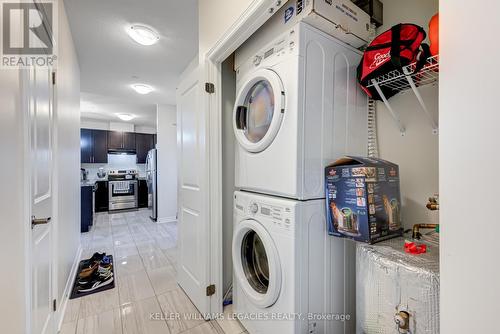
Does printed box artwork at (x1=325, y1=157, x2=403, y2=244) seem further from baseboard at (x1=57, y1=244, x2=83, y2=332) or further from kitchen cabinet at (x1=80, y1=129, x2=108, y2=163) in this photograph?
kitchen cabinet at (x1=80, y1=129, x2=108, y2=163)

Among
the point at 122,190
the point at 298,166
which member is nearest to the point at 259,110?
the point at 298,166

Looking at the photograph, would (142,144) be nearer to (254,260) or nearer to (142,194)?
(142,194)

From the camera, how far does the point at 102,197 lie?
18.1 feet

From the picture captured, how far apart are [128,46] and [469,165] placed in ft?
9.92

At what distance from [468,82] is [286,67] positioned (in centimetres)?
80

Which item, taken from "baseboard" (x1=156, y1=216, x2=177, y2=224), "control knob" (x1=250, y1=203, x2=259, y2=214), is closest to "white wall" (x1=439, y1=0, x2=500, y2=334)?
"control knob" (x1=250, y1=203, x2=259, y2=214)

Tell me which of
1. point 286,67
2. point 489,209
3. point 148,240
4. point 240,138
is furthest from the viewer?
point 148,240

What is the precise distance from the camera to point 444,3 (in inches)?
20.2

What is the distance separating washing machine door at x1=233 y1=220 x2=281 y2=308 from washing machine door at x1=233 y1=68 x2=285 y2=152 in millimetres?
502

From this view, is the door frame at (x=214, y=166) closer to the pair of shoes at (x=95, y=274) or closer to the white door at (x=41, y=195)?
the white door at (x=41, y=195)

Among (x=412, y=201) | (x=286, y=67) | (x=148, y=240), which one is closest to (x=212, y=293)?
(x=412, y=201)

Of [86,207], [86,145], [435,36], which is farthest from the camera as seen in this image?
[86,145]

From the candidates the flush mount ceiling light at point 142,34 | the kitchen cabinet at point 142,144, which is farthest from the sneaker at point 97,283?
the kitchen cabinet at point 142,144

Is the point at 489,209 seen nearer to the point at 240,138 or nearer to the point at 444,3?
the point at 444,3
